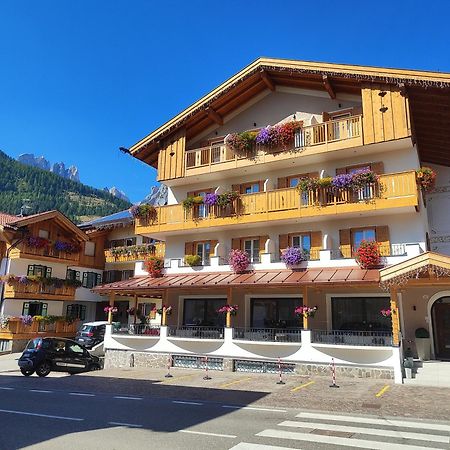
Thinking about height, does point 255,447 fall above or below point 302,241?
below

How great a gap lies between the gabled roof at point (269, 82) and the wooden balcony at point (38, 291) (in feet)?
48.6

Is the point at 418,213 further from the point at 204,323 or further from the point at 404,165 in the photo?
the point at 204,323

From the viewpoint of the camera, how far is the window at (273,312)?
2198 cm

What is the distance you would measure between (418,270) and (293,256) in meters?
6.02

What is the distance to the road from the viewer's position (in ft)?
24.9

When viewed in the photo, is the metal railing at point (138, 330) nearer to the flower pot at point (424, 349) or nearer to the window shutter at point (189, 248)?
the window shutter at point (189, 248)

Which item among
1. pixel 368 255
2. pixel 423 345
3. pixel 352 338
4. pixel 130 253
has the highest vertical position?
pixel 130 253

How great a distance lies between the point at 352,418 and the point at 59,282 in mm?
31033

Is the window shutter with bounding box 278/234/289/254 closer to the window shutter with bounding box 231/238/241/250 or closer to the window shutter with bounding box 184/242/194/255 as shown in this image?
the window shutter with bounding box 231/238/241/250

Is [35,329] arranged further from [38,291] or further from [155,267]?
[155,267]

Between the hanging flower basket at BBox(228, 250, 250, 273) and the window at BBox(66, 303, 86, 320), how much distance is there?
2133 cm

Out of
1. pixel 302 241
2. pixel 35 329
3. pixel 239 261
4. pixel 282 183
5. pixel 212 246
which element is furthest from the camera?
pixel 35 329

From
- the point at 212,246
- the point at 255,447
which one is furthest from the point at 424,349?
the point at 255,447

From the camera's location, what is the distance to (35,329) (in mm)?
33156
